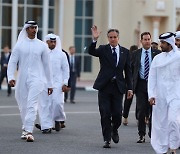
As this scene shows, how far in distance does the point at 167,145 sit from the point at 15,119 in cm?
733

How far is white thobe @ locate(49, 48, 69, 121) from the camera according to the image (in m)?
16.4

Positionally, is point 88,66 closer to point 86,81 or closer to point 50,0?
point 86,81

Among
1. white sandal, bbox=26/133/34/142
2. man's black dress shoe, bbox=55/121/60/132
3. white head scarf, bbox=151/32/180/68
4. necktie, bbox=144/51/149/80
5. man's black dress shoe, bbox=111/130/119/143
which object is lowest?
man's black dress shoe, bbox=55/121/60/132

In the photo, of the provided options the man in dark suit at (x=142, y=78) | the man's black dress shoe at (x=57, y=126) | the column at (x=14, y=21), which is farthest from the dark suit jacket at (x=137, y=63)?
the column at (x=14, y=21)

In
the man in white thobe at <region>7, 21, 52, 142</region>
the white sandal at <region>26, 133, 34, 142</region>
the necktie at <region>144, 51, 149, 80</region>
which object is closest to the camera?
the white sandal at <region>26, 133, 34, 142</region>

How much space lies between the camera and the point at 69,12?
3716 cm

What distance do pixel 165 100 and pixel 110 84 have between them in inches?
63.6

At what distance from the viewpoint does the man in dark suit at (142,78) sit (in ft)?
47.1

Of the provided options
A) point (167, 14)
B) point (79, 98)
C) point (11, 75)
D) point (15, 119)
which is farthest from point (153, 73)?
point (167, 14)

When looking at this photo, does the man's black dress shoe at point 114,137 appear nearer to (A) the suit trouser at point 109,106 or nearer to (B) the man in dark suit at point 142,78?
(A) the suit trouser at point 109,106

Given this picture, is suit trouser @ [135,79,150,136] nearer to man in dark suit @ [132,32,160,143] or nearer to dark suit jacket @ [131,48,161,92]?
man in dark suit @ [132,32,160,143]

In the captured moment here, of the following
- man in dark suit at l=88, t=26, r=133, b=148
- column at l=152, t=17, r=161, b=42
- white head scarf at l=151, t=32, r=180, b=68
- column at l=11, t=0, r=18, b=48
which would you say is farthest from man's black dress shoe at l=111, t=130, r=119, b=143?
column at l=152, t=17, r=161, b=42

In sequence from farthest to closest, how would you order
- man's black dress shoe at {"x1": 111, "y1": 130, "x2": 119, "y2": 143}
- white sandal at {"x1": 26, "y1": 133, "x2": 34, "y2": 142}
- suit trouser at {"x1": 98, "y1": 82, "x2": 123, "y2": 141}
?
white sandal at {"x1": 26, "y1": 133, "x2": 34, "y2": 142}
man's black dress shoe at {"x1": 111, "y1": 130, "x2": 119, "y2": 143}
suit trouser at {"x1": 98, "y1": 82, "x2": 123, "y2": 141}

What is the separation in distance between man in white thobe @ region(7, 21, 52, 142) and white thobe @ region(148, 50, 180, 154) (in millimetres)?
2857
